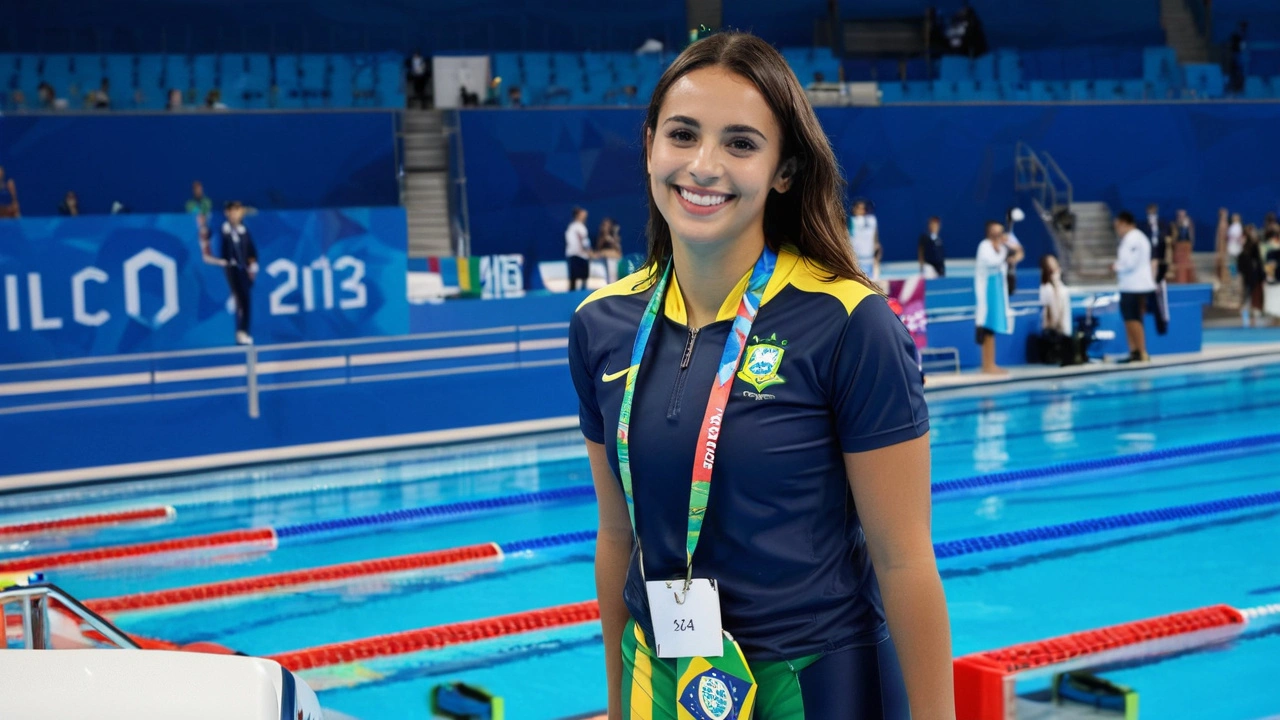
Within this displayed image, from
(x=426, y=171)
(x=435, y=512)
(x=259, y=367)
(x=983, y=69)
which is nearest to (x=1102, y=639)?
(x=435, y=512)

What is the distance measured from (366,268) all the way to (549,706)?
6.83 meters

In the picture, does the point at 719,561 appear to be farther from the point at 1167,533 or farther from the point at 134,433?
the point at 134,433

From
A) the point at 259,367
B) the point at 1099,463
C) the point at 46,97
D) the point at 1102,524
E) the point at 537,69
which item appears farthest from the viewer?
the point at 537,69

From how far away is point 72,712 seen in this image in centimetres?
178

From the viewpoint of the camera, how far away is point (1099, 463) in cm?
846

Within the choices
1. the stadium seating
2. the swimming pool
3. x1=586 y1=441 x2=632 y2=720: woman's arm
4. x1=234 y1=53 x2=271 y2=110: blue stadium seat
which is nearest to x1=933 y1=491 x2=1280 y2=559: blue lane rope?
the swimming pool

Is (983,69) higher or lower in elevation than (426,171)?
higher

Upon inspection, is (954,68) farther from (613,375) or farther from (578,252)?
(613,375)

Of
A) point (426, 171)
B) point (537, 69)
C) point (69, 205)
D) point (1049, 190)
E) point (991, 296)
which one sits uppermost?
point (537, 69)

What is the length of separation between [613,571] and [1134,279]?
38.5 feet

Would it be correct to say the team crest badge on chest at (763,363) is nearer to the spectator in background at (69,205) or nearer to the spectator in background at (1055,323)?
the spectator in background at (1055,323)

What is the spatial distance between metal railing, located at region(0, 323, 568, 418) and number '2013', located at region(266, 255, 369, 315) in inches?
35.8

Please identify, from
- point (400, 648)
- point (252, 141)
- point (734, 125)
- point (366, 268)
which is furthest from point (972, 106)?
point (734, 125)

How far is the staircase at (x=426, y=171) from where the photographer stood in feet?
64.6
